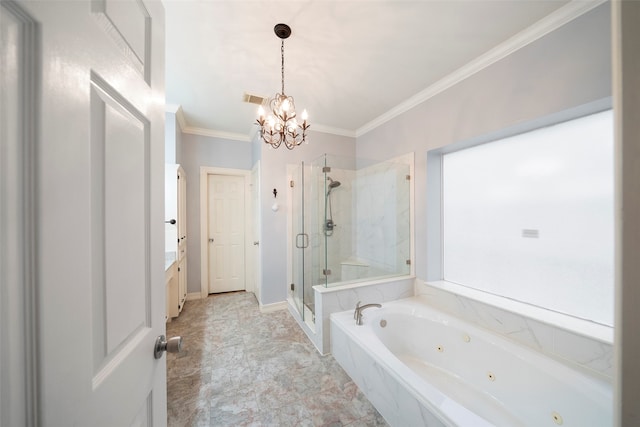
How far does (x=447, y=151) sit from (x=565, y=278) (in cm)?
138

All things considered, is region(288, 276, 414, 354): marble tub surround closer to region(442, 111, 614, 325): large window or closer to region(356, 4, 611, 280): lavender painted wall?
region(356, 4, 611, 280): lavender painted wall

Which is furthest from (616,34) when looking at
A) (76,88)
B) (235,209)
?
(235,209)

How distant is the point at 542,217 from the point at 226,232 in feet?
12.4

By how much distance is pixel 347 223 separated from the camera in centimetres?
294

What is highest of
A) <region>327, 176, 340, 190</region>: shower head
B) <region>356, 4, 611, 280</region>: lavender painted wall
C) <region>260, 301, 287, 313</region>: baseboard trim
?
<region>356, 4, 611, 280</region>: lavender painted wall

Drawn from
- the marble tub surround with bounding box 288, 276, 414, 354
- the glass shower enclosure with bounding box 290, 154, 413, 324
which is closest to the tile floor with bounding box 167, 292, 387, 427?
the marble tub surround with bounding box 288, 276, 414, 354

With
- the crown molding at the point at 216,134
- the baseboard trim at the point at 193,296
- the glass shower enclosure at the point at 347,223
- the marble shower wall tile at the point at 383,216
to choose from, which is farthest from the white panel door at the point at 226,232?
the marble shower wall tile at the point at 383,216

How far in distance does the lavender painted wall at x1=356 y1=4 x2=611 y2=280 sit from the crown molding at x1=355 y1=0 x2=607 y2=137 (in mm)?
34

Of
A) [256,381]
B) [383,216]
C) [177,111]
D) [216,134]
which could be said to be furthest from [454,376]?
[216,134]

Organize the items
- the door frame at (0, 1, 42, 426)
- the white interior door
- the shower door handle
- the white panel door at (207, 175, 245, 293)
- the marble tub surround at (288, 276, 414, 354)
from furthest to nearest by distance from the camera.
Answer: the white panel door at (207, 175, 245, 293)
the white interior door
the shower door handle
the marble tub surround at (288, 276, 414, 354)
the door frame at (0, 1, 42, 426)

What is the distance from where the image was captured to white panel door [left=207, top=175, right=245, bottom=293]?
11.7ft

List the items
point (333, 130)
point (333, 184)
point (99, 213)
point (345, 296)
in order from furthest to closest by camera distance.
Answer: point (333, 130), point (333, 184), point (345, 296), point (99, 213)

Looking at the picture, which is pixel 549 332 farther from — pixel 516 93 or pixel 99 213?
pixel 99 213

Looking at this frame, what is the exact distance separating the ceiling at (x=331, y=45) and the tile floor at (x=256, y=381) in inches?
100
